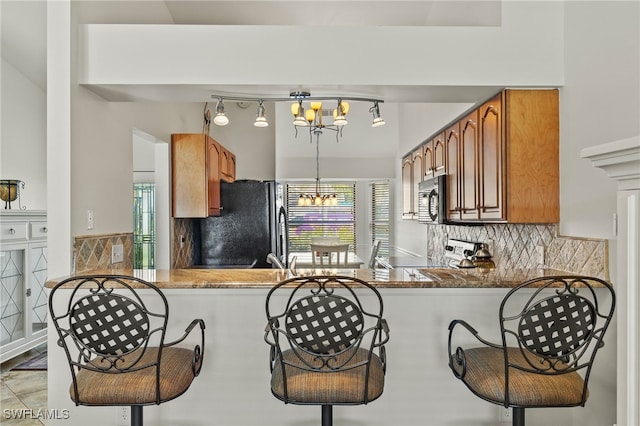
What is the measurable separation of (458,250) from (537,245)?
1.10 meters

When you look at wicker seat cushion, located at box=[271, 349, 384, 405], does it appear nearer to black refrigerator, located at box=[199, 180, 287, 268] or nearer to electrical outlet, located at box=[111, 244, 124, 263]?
electrical outlet, located at box=[111, 244, 124, 263]

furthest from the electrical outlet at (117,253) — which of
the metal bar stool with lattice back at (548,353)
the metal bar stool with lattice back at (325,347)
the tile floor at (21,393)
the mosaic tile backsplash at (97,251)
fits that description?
the metal bar stool with lattice back at (548,353)

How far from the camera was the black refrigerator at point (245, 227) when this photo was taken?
4.44 meters

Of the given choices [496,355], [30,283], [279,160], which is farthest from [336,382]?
[279,160]

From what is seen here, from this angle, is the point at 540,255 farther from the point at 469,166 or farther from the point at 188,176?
the point at 188,176

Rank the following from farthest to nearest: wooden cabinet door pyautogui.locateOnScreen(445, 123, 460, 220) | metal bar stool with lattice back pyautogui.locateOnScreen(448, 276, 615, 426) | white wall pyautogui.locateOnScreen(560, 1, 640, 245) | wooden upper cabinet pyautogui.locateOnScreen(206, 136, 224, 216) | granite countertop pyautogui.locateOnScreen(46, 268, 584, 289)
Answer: wooden upper cabinet pyautogui.locateOnScreen(206, 136, 224, 216)
wooden cabinet door pyautogui.locateOnScreen(445, 123, 460, 220)
granite countertop pyautogui.locateOnScreen(46, 268, 584, 289)
white wall pyautogui.locateOnScreen(560, 1, 640, 245)
metal bar stool with lattice back pyautogui.locateOnScreen(448, 276, 615, 426)

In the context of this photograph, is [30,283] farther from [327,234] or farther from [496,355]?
[327,234]

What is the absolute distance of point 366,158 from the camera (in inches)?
266

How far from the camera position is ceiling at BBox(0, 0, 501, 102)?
2.48 metres

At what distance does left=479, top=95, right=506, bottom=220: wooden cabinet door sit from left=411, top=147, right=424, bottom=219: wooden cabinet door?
1565 mm

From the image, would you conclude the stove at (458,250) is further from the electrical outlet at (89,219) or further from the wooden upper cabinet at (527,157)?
the electrical outlet at (89,219)

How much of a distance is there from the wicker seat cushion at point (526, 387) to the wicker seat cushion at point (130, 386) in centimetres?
118

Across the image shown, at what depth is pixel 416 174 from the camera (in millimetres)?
4473

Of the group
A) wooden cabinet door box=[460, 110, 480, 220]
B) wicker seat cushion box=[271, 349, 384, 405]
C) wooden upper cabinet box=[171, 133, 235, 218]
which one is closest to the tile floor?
wooden upper cabinet box=[171, 133, 235, 218]
